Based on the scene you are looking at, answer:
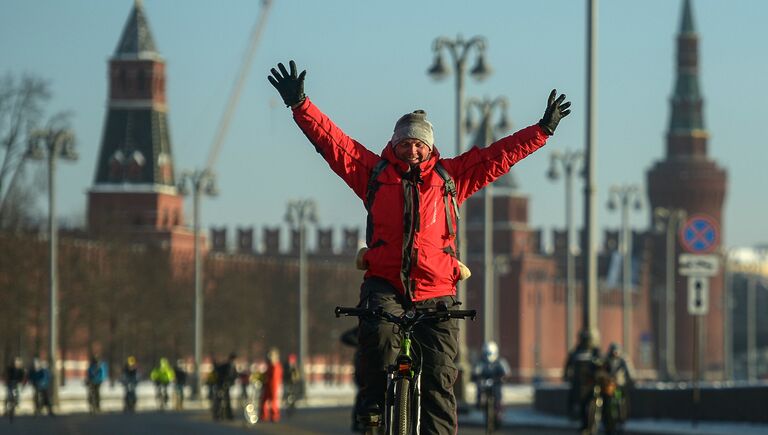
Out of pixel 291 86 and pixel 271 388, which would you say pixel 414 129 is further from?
pixel 271 388

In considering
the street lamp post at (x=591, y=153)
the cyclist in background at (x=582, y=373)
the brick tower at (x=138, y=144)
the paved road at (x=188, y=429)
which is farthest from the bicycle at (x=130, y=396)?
the brick tower at (x=138, y=144)

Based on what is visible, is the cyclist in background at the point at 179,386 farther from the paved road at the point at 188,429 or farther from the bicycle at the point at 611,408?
the bicycle at the point at 611,408

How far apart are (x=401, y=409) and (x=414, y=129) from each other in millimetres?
1355

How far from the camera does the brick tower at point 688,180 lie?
177875 mm

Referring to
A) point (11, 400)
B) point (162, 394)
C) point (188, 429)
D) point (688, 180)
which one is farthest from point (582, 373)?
point (688, 180)

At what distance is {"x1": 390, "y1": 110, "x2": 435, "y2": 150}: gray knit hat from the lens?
10.9 meters

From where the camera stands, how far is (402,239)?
1076cm

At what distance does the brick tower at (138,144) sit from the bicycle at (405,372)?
12339 cm

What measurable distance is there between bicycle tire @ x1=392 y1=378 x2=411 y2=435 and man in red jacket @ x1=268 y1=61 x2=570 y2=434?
284 mm

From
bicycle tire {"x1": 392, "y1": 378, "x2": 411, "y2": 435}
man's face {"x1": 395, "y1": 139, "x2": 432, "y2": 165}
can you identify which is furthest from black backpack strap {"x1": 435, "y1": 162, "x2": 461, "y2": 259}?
bicycle tire {"x1": 392, "y1": 378, "x2": 411, "y2": 435}

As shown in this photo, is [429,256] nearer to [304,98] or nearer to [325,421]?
[304,98]

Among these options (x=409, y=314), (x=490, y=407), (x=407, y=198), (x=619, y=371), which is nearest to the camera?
(x=409, y=314)

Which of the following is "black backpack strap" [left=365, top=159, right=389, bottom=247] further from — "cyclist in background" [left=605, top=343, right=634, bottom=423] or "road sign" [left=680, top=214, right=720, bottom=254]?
"road sign" [left=680, top=214, right=720, bottom=254]

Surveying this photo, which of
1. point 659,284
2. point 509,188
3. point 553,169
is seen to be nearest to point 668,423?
point 553,169
